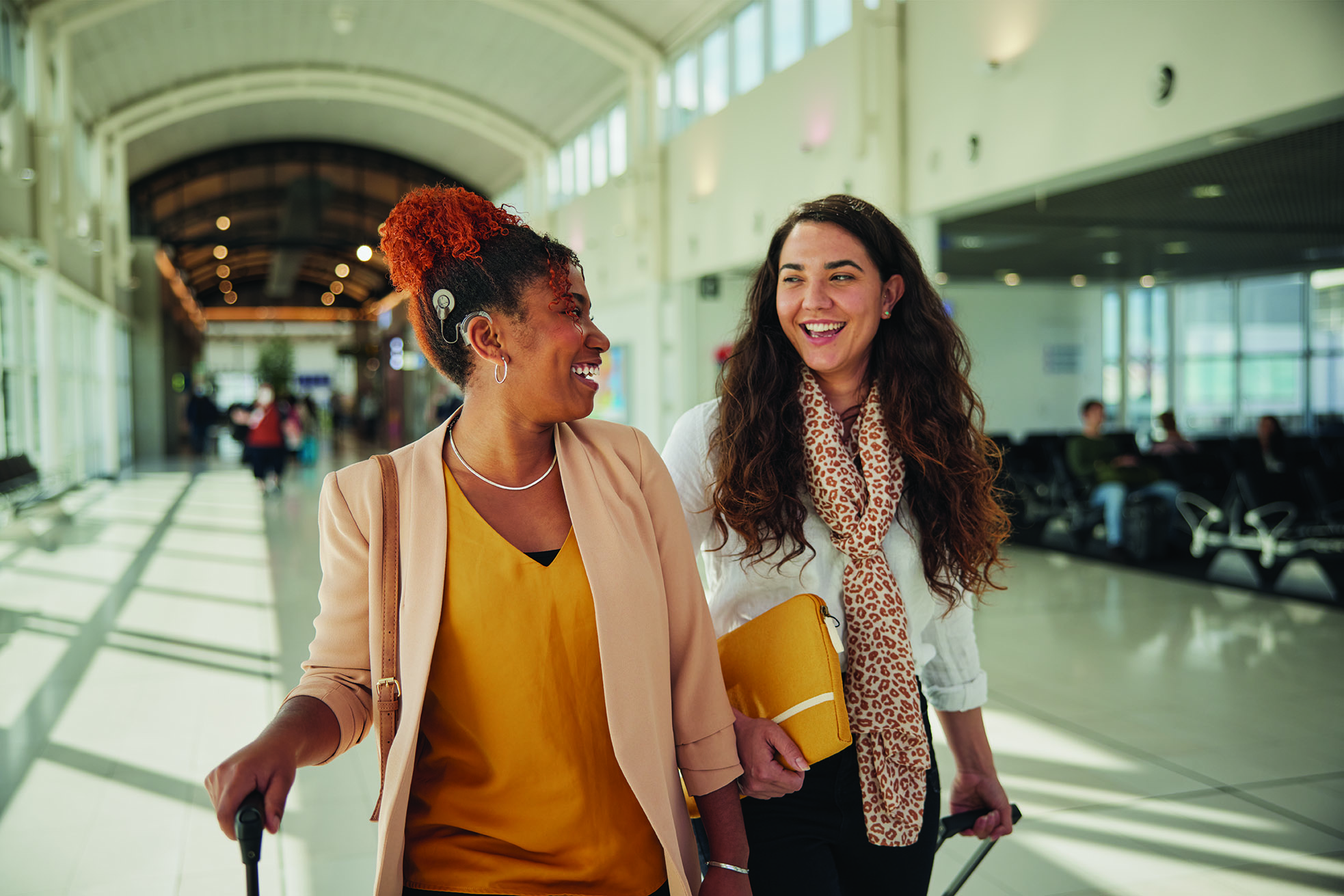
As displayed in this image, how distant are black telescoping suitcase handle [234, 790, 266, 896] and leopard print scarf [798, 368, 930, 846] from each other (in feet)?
3.10

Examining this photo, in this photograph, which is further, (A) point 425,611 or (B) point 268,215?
(B) point 268,215

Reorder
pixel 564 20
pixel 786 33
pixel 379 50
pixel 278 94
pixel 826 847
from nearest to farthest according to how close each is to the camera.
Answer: pixel 826 847, pixel 786 33, pixel 564 20, pixel 379 50, pixel 278 94

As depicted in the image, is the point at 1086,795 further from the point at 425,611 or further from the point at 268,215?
the point at 268,215

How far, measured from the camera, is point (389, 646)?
1.31 metres

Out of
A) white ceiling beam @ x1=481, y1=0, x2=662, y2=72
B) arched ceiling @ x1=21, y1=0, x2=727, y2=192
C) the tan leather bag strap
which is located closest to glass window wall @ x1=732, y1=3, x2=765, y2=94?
arched ceiling @ x1=21, y1=0, x2=727, y2=192

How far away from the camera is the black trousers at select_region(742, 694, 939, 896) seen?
162 centimetres

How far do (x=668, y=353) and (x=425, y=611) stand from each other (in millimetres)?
14078

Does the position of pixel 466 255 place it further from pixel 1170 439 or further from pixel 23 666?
pixel 1170 439

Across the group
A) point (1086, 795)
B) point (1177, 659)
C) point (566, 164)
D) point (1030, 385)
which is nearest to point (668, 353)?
point (566, 164)

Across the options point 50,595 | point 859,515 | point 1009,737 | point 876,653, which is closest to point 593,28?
point 50,595

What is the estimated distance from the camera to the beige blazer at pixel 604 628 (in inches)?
51.3

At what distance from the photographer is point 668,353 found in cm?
1527

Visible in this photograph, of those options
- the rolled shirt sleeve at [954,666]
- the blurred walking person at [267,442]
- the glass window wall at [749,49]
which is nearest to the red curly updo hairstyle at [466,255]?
the rolled shirt sleeve at [954,666]

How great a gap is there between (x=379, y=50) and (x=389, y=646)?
18.1 meters
